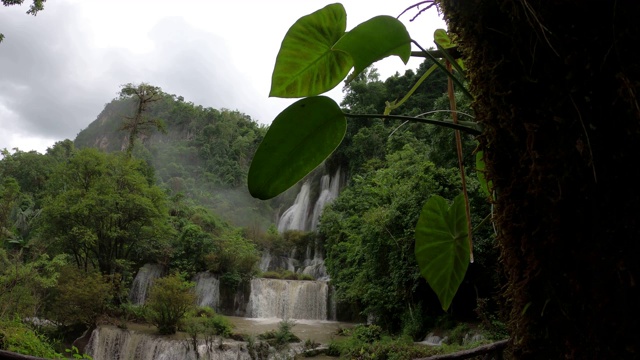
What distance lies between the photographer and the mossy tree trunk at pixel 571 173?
1.17ft

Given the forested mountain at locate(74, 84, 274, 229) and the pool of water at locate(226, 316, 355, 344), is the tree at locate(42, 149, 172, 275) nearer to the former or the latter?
the pool of water at locate(226, 316, 355, 344)

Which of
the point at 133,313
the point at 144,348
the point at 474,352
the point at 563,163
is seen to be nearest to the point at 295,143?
the point at 563,163

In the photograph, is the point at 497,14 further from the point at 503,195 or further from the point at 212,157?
the point at 212,157

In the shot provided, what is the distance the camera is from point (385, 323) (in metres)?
9.14

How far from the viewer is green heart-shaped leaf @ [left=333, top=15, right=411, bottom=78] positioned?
1.87 feet

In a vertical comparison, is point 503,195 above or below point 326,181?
below

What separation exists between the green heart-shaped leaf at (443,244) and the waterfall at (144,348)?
835 cm

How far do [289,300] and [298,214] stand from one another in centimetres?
687

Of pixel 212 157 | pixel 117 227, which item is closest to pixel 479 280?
pixel 117 227

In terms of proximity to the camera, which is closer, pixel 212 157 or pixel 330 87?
pixel 330 87

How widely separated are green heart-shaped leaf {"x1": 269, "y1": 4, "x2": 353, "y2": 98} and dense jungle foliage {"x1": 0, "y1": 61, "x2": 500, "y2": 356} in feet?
11.6

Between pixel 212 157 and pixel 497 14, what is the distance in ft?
98.0

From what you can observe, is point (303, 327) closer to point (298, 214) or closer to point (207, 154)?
point (298, 214)

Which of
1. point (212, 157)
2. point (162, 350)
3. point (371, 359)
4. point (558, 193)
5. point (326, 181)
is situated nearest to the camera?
point (558, 193)
